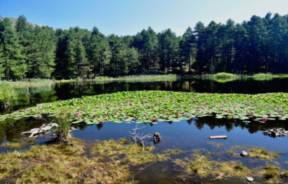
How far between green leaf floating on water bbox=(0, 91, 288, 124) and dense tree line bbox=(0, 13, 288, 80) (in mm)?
37948

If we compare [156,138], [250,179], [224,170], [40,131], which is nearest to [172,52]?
[40,131]

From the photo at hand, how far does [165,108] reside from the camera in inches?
624

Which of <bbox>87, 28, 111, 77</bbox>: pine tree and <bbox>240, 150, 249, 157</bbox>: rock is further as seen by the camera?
<bbox>87, 28, 111, 77</bbox>: pine tree

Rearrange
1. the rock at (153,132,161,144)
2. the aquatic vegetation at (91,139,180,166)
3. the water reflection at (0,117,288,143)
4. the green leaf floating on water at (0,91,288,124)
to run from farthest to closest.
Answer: the green leaf floating on water at (0,91,288,124) → the water reflection at (0,117,288,143) → the rock at (153,132,161,144) → the aquatic vegetation at (91,139,180,166)

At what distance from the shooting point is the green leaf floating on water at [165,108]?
14.0 meters

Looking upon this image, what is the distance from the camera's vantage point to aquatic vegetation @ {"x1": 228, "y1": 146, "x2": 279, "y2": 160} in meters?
8.44

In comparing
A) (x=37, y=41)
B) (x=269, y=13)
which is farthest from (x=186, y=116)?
(x=269, y=13)

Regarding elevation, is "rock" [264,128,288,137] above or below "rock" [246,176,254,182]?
Answer: above

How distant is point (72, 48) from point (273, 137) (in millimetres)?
58038

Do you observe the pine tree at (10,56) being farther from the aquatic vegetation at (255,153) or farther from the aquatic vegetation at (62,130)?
the aquatic vegetation at (255,153)

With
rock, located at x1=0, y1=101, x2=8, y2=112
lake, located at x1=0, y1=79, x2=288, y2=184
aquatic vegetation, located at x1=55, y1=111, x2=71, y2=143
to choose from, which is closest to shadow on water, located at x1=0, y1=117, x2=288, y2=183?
lake, located at x1=0, y1=79, x2=288, y2=184

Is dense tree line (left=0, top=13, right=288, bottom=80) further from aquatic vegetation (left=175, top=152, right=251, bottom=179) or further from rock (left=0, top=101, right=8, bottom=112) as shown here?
aquatic vegetation (left=175, top=152, right=251, bottom=179)

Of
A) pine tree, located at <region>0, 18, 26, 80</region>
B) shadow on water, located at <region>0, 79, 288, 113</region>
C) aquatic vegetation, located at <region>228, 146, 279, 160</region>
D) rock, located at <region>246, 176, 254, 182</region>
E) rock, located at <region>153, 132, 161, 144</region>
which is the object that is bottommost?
rock, located at <region>246, 176, 254, 182</region>

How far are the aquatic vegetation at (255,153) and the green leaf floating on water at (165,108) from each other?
4235mm
